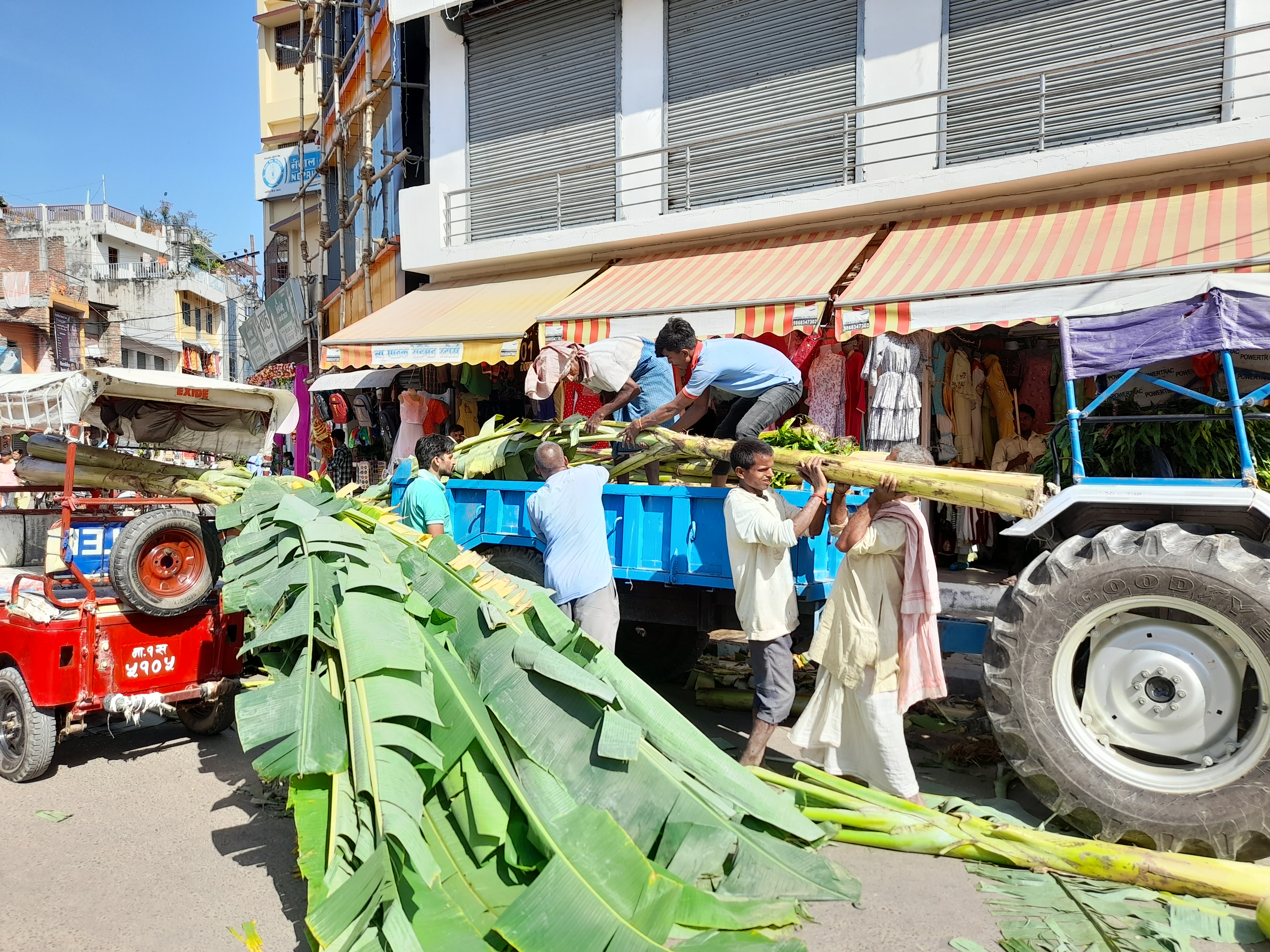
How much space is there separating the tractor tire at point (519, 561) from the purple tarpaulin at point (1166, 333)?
142 inches

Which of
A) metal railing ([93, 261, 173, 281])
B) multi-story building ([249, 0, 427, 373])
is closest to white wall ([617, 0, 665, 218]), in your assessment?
multi-story building ([249, 0, 427, 373])

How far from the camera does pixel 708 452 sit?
5605mm

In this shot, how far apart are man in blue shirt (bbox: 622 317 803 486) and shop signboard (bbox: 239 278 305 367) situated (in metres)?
17.8

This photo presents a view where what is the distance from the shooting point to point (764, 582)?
4.86 metres

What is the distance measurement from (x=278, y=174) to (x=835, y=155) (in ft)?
75.8

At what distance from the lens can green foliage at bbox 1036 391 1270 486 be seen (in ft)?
14.4

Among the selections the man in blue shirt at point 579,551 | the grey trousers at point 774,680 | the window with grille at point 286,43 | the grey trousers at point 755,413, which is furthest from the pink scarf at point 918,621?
the window with grille at point 286,43

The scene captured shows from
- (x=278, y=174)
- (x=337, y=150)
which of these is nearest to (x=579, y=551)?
(x=337, y=150)

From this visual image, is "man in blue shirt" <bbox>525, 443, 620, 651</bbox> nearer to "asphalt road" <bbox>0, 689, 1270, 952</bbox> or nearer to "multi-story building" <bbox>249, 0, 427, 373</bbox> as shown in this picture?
"asphalt road" <bbox>0, 689, 1270, 952</bbox>

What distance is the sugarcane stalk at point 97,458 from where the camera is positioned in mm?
6676

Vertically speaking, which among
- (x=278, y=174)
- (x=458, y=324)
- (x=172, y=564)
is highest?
(x=278, y=174)

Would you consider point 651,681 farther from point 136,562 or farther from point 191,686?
point 136,562

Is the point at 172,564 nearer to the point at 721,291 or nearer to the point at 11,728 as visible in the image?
the point at 11,728

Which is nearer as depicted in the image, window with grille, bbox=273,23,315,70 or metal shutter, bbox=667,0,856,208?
metal shutter, bbox=667,0,856,208
